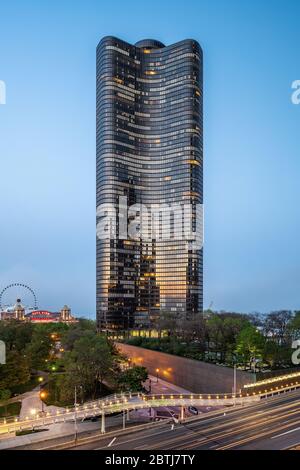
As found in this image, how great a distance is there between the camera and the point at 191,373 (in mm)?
77688

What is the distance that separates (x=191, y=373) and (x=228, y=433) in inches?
1421

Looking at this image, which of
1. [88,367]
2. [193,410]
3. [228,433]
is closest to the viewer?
[228,433]

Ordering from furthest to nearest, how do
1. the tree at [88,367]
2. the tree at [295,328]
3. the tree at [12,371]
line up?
1. the tree at [295,328]
2. the tree at [12,371]
3. the tree at [88,367]

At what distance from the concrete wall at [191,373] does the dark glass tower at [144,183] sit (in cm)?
7960

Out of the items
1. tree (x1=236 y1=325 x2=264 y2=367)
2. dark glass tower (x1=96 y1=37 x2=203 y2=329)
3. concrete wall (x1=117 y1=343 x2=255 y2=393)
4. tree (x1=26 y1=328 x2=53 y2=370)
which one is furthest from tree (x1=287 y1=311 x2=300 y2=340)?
dark glass tower (x1=96 y1=37 x2=203 y2=329)

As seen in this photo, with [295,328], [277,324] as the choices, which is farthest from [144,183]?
[295,328]

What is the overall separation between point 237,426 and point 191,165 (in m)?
155

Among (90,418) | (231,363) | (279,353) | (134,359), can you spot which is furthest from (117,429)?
(134,359)

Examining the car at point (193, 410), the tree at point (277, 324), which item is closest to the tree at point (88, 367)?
the car at point (193, 410)

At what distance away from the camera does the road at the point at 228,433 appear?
38406 mm

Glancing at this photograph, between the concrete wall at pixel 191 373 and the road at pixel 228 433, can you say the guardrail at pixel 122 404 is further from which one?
the concrete wall at pixel 191 373

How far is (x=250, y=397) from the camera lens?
194 feet

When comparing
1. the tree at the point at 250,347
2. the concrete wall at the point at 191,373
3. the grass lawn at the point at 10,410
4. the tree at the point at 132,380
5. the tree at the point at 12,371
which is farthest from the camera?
the tree at the point at 250,347

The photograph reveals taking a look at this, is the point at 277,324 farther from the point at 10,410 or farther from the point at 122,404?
the point at 10,410
